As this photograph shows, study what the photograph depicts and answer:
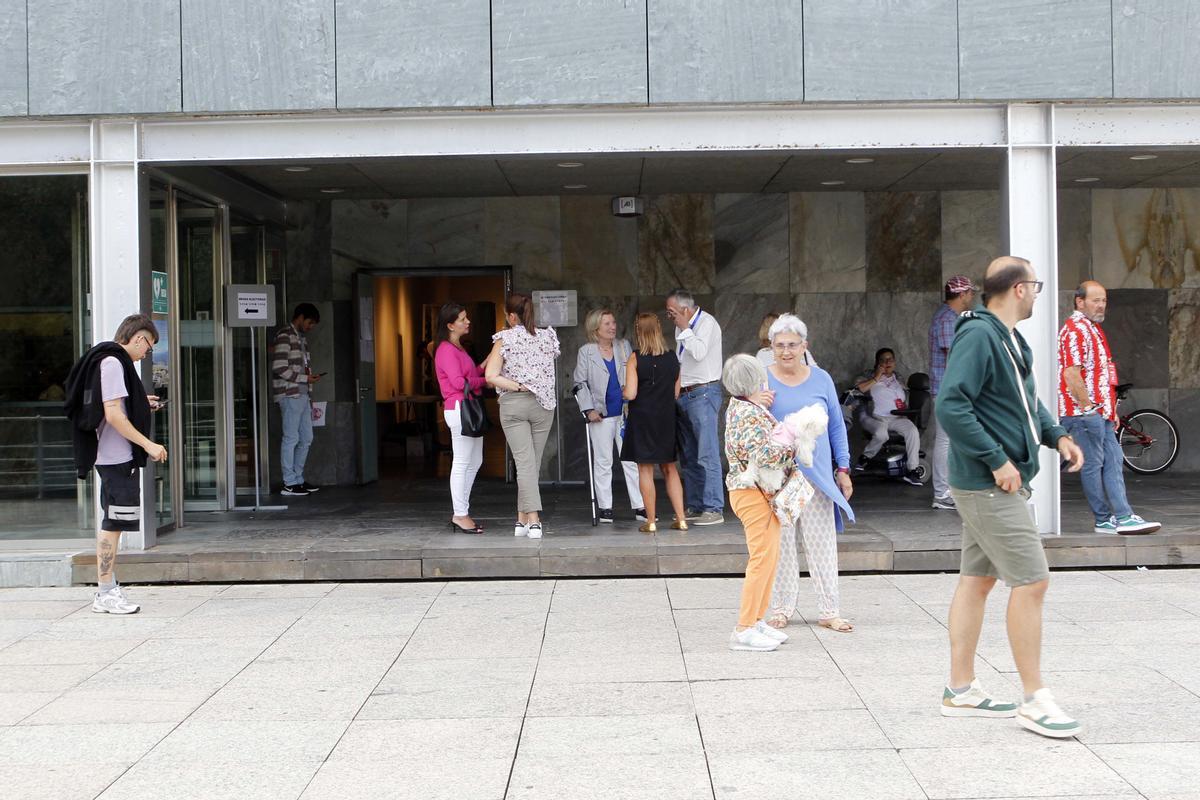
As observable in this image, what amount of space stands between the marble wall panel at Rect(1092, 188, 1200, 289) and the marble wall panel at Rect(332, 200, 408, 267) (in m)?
7.33

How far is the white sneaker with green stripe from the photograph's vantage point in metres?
5.11

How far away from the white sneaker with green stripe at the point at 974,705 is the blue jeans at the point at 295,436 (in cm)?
824

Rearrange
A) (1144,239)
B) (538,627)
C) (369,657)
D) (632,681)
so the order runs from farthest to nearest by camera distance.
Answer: (1144,239)
(538,627)
(369,657)
(632,681)

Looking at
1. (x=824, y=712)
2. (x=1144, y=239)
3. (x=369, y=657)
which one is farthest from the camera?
(x=1144, y=239)

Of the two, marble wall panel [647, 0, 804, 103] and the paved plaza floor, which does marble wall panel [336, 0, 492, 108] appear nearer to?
A: marble wall panel [647, 0, 804, 103]

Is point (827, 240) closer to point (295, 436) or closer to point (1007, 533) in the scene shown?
point (295, 436)

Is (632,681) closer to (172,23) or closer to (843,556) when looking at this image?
(843,556)

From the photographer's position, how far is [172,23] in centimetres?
876

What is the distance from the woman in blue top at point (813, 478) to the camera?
21.3 feet

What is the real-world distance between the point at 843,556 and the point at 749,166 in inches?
160

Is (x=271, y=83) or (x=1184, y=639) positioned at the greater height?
(x=271, y=83)

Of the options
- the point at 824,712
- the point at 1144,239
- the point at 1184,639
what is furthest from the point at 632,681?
the point at 1144,239

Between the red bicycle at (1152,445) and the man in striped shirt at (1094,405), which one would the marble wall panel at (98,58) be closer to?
the man in striped shirt at (1094,405)

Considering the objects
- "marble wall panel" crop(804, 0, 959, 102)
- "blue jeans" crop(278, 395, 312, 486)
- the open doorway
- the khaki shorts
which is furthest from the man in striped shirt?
the open doorway
